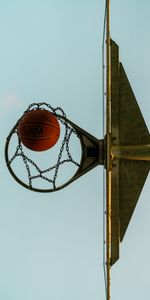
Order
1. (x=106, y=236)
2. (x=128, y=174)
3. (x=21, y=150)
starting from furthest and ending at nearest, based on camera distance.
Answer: (x=128, y=174) → (x=21, y=150) → (x=106, y=236)

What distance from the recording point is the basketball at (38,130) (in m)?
12.9

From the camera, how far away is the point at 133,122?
1517 cm

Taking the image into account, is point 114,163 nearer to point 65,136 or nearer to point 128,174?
point 128,174

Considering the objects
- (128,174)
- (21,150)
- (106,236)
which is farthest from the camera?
(128,174)

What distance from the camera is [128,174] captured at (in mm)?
15352

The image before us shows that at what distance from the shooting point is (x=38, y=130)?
508 inches

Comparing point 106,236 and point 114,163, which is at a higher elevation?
point 114,163

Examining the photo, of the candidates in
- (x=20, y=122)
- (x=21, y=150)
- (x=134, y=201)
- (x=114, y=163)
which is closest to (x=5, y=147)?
(x=21, y=150)

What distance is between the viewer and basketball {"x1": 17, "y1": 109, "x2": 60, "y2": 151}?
12.9 metres

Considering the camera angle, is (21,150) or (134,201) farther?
(134,201)

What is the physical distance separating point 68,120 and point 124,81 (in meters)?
2.23

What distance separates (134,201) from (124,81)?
3.92m

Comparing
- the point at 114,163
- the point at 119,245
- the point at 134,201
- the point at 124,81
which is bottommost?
the point at 119,245

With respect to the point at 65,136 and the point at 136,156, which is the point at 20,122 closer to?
the point at 65,136
